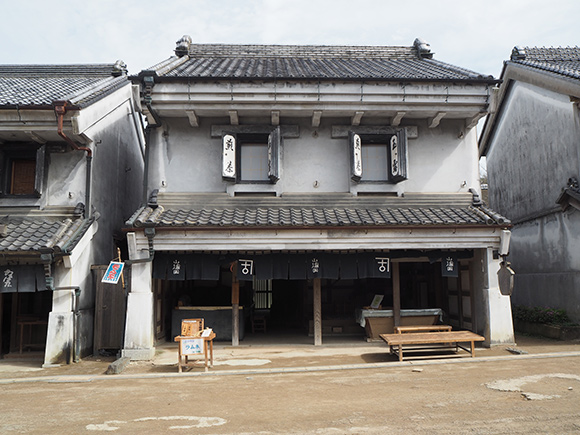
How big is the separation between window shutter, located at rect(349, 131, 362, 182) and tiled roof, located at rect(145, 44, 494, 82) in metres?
1.77

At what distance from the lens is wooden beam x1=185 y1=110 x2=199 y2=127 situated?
1288 centimetres

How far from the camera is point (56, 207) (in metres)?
12.7

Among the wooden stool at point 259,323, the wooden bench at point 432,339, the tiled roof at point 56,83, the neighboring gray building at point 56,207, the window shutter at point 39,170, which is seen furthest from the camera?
the wooden stool at point 259,323

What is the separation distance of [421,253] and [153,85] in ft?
30.3

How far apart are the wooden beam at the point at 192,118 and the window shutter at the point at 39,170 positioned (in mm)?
4295

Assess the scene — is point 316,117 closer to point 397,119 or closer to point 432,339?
point 397,119

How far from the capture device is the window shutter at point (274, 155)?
13.1 meters

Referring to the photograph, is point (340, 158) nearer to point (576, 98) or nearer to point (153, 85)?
point (153, 85)

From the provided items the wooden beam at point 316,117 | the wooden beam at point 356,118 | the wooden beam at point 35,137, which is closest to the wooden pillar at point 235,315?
the wooden beam at point 316,117

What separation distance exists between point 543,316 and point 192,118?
509 inches

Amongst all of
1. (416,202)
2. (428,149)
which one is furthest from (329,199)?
(428,149)

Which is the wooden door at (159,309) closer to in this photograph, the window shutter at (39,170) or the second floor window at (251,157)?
the second floor window at (251,157)

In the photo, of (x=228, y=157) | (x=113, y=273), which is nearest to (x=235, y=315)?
(x=113, y=273)

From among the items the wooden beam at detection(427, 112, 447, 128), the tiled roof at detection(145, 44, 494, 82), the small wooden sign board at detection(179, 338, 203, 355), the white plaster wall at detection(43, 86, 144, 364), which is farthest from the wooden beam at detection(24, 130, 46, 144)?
the wooden beam at detection(427, 112, 447, 128)
